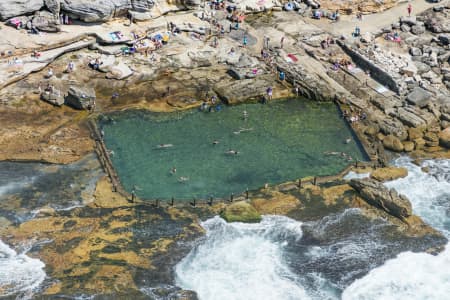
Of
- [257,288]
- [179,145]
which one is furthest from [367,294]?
[179,145]

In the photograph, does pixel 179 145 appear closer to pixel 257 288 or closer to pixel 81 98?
pixel 81 98

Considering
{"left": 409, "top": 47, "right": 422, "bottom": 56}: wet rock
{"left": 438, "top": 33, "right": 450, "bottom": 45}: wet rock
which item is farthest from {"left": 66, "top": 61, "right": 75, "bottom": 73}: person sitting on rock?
{"left": 438, "top": 33, "right": 450, "bottom": 45}: wet rock

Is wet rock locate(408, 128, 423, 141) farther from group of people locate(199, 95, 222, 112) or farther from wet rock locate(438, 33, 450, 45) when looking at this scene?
wet rock locate(438, 33, 450, 45)

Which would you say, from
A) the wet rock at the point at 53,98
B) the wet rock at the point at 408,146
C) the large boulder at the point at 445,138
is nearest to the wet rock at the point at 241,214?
the wet rock at the point at 408,146

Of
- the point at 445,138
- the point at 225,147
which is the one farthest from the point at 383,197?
the point at 225,147

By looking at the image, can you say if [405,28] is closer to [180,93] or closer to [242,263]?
[180,93]

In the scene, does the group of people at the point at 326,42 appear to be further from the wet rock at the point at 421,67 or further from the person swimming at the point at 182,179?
the person swimming at the point at 182,179
